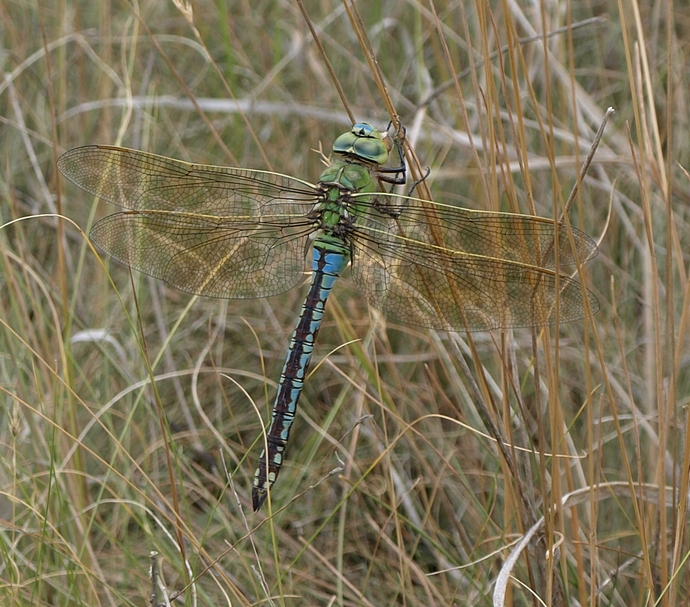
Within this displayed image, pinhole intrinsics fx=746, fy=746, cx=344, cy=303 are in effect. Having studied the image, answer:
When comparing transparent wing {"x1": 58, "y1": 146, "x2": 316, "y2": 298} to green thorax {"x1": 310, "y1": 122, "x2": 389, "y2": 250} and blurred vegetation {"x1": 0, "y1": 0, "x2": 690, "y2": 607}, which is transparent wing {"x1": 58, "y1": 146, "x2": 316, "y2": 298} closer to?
green thorax {"x1": 310, "y1": 122, "x2": 389, "y2": 250}

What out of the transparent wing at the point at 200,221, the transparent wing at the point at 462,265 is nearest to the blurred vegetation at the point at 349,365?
the transparent wing at the point at 462,265

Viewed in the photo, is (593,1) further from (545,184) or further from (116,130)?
(116,130)

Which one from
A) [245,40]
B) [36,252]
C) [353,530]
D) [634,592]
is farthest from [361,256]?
[245,40]

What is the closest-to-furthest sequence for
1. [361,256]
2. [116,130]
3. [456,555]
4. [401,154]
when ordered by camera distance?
1. [401,154]
2. [361,256]
3. [456,555]
4. [116,130]

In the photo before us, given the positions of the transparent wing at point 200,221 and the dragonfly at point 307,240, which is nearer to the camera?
the dragonfly at point 307,240

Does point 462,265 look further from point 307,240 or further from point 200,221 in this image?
point 200,221

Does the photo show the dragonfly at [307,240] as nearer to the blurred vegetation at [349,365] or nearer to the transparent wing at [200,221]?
the transparent wing at [200,221]

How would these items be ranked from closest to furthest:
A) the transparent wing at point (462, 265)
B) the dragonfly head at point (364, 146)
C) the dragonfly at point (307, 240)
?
the transparent wing at point (462, 265), the dragonfly at point (307, 240), the dragonfly head at point (364, 146)

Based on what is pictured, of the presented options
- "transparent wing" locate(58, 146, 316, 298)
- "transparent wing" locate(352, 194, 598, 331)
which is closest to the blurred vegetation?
"transparent wing" locate(352, 194, 598, 331)
